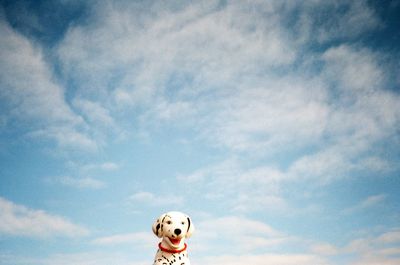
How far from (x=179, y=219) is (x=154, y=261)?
1.03 m

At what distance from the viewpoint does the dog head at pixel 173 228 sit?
25.4 feet

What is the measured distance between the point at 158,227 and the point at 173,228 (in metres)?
0.37

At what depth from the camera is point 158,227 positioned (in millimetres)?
7906

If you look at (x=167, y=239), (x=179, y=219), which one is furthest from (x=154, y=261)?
(x=179, y=219)

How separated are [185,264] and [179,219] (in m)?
0.96

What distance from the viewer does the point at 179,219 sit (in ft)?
26.1

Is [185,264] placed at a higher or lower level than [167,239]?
lower

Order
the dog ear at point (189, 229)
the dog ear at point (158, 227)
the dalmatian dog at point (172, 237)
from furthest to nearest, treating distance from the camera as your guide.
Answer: the dog ear at point (189, 229), the dog ear at point (158, 227), the dalmatian dog at point (172, 237)

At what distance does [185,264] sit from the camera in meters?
7.58

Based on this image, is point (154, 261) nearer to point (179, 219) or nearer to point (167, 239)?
point (167, 239)

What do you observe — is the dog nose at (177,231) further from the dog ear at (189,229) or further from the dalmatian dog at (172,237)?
the dog ear at (189,229)

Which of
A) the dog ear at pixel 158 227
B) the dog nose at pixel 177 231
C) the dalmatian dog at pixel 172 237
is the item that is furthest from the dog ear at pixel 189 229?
the dog ear at pixel 158 227

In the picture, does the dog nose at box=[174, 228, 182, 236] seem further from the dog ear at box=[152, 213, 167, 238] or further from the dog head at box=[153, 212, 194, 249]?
the dog ear at box=[152, 213, 167, 238]

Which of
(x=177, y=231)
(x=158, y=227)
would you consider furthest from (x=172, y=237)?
(x=158, y=227)
